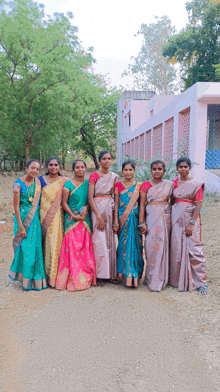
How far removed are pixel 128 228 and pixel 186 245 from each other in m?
0.67

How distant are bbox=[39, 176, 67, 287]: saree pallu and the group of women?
0.01 m

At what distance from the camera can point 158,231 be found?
377cm

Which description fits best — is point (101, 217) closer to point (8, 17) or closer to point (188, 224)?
point (188, 224)

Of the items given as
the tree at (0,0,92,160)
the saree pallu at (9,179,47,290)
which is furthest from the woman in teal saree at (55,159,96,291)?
the tree at (0,0,92,160)

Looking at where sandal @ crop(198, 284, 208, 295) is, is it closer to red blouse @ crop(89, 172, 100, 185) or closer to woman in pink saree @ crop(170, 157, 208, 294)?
woman in pink saree @ crop(170, 157, 208, 294)

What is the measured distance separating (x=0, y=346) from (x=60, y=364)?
1.89 feet

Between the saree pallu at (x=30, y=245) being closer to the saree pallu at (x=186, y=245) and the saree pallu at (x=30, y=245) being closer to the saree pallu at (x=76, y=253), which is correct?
the saree pallu at (x=76, y=253)

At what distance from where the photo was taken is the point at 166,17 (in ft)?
100

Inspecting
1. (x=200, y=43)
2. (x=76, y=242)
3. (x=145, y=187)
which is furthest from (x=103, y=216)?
(x=200, y=43)

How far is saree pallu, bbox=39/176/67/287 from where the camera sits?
3.79 metres

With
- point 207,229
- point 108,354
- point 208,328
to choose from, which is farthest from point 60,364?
point 207,229

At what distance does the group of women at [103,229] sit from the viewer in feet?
12.3

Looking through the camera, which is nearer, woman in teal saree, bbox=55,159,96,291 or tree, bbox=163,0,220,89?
woman in teal saree, bbox=55,159,96,291

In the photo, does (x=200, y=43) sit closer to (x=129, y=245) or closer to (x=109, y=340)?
(x=129, y=245)
